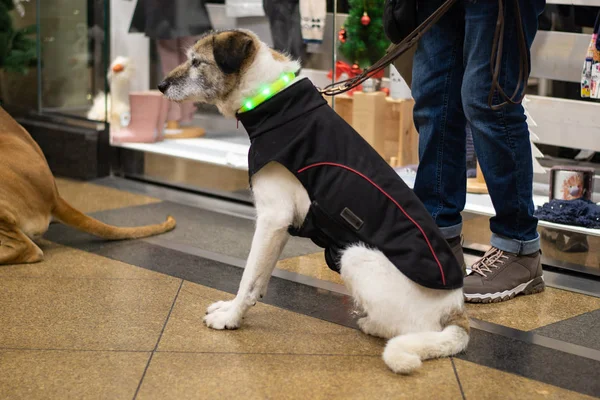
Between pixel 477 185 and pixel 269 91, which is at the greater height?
pixel 269 91

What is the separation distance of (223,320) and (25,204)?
55.6 inches

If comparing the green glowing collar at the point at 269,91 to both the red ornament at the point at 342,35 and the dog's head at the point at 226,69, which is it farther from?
the red ornament at the point at 342,35

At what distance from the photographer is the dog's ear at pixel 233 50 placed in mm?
2949

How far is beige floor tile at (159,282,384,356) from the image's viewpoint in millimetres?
2908

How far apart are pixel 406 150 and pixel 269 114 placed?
6.79 ft

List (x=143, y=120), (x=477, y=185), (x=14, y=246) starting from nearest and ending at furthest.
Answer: (x=14, y=246), (x=477, y=185), (x=143, y=120)

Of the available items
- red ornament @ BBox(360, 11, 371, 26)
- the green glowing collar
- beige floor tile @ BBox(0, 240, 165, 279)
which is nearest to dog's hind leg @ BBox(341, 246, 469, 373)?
the green glowing collar

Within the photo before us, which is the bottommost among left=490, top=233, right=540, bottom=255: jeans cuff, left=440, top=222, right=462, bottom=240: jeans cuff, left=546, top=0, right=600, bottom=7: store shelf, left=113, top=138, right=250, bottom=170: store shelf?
left=490, top=233, right=540, bottom=255: jeans cuff

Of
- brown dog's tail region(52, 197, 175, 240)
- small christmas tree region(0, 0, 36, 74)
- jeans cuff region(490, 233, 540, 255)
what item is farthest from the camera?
small christmas tree region(0, 0, 36, 74)

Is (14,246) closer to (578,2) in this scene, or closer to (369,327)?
(369,327)

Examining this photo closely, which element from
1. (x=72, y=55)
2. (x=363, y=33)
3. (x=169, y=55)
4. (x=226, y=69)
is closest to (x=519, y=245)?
(x=226, y=69)

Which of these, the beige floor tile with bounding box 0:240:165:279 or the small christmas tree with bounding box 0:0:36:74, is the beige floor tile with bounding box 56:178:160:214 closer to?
the beige floor tile with bounding box 0:240:165:279

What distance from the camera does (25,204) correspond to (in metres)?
3.93

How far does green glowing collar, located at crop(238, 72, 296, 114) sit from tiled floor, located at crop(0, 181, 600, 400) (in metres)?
0.84
